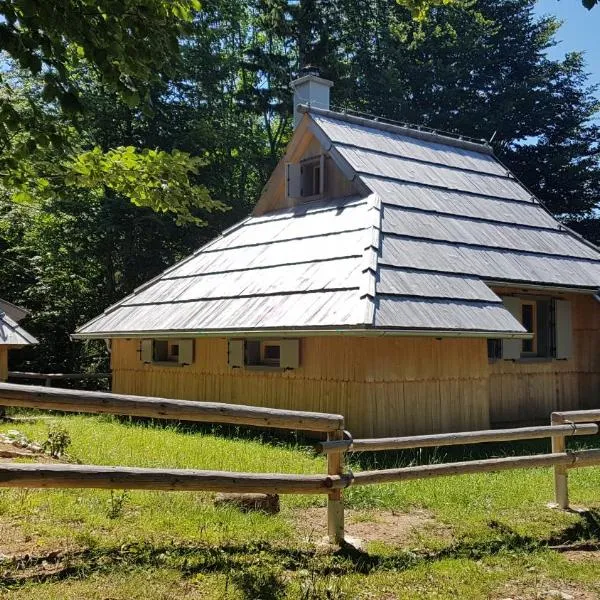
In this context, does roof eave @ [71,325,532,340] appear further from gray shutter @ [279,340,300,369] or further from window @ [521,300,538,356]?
window @ [521,300,538,356]

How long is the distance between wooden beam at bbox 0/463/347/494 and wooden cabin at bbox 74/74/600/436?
15.2 feet

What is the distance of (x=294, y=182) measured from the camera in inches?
666

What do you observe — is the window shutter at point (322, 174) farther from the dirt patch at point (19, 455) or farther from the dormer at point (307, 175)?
the dirt patch at point (19, 455)

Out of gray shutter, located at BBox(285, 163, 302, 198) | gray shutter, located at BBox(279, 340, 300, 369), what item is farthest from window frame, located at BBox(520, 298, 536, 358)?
gray shutter, located at BBox(285, 163, 302, 198)

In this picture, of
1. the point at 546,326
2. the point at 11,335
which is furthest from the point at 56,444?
the point at 546,326

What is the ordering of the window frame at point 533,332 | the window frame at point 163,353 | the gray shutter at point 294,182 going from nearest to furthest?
the window frame at point 533,332 → the window frame at point 163,353 → the gray shutter at point 294,182

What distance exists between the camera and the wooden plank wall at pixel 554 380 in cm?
1391

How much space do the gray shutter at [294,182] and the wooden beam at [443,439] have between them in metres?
10.5

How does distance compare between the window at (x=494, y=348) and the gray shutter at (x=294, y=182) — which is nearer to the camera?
the window at (x=494, y=348)

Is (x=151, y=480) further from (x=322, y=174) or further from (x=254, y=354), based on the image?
(x=322, y=174)

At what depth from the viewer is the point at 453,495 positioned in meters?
7.70

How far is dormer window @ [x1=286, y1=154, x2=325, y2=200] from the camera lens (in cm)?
1677

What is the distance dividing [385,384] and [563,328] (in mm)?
5696

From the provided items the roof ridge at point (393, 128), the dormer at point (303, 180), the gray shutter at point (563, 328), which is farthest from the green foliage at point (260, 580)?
the roof ridge at point (393, 128)
